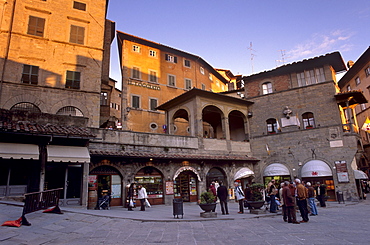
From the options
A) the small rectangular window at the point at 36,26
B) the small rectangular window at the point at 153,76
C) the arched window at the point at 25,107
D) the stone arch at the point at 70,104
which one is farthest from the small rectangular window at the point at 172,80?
the arched window at the point at 25,107

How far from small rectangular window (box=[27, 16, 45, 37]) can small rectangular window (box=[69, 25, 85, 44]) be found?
6.39 feet

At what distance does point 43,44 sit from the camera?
766 inches

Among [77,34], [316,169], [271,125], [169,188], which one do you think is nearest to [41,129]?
[169,188]

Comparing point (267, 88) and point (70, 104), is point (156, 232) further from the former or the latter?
point (267, 88)

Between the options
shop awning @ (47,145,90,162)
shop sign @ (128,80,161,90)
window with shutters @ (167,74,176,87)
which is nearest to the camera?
shop awning @ (47,145,90,162)

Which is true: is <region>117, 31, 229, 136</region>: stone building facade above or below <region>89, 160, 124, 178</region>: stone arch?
above

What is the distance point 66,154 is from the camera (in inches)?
535

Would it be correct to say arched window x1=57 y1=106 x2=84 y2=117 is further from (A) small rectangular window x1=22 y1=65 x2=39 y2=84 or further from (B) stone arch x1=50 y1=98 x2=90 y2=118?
(A) small rectangular window x1=22 y1=65 x2=39 y2=84

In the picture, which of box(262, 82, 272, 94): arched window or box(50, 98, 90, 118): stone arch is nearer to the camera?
box(50, 98, 90, 118): stone arch

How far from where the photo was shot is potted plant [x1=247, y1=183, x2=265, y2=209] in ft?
41.2

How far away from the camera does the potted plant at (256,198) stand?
41.2ft

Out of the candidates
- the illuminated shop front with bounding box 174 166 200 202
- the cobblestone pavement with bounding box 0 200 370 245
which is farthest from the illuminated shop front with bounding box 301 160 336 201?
the cobblestone pavement with bounding box 0 200 370 245

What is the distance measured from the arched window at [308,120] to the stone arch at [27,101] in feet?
65.9

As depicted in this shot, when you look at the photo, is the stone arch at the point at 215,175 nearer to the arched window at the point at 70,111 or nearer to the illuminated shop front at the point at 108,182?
the illuminated shop front at the point at 108,182
